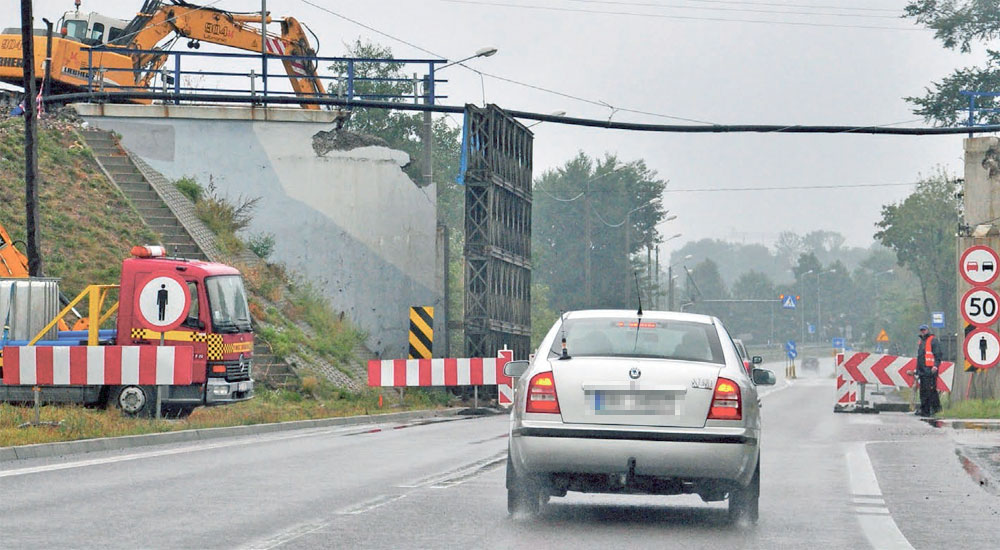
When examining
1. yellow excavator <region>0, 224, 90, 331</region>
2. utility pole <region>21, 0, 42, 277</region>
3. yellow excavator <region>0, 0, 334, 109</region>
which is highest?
yellow excavator <region>0, 0, 334, 109</region>

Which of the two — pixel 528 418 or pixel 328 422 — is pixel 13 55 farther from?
pixel 528 418

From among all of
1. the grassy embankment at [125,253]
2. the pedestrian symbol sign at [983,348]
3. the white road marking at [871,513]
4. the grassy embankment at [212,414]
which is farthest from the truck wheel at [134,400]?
the pedestrian symbol sign at [983,348]

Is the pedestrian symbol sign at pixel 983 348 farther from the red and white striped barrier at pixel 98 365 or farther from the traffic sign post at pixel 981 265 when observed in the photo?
the red and white striped barrier at pixel 98 365

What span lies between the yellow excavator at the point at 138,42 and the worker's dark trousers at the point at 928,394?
17.8 m

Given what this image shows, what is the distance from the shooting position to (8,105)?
43156mm

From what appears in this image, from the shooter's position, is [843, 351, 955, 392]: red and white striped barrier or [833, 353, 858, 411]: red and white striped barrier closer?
[843, 351, 955, 392]: red and white striped barrier

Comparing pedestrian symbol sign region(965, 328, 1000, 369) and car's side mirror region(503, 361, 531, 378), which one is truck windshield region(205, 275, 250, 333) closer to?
pedestrian symbol sign region(965, 328, 1000, 369)

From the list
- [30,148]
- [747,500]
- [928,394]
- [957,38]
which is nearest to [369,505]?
[747,500]

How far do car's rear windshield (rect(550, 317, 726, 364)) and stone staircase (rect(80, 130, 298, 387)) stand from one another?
2116 centimetres

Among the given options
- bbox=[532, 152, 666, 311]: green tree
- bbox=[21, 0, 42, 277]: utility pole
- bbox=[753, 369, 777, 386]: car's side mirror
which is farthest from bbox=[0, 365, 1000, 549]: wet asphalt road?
bbox=[532, 152, 666, 311]: green tree

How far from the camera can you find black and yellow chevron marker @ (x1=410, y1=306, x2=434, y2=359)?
34031 mm

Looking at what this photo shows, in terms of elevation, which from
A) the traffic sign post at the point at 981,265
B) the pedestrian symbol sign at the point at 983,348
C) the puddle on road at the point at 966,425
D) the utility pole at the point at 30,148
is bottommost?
the puddle on road at the point at 966,425

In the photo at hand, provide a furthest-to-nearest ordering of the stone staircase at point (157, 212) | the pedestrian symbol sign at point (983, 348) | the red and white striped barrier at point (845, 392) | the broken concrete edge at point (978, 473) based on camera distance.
Result: the red and white striped barrier at point (845, 392) < the stone staircase at point (157, 212) < the pedestrian symbol sign at point (983, 348) < the broken concrete edge at point (978, 473)

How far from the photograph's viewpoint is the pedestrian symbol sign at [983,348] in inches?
907
